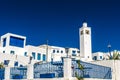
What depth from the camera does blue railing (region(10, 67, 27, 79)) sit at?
3294 cm

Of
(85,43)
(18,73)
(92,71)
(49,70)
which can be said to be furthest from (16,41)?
(92,71)

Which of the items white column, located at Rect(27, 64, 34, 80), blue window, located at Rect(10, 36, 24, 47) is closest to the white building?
blue window, located at Rect(10, 36, 24, 47)

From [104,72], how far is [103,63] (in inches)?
100

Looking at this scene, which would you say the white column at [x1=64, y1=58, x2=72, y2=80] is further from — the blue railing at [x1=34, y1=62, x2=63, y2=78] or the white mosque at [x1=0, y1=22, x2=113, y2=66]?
the white mosque at [x1=0, y1=22, x2=113, y2=66]

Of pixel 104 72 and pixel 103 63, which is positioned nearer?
pixel 104 72

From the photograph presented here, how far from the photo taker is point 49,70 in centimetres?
2956

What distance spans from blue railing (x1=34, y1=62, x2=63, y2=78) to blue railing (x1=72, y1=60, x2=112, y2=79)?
1.72 metres

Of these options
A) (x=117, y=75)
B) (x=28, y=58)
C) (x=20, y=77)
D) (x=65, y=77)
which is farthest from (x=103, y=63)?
(x=28, y=58)

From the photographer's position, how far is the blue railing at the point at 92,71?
28622 mm

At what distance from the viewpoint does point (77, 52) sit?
82250 millimetres

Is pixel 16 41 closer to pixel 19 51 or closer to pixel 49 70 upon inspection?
pixel 19 51

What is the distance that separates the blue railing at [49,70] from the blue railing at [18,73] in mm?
2735

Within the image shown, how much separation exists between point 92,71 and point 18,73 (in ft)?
35.2

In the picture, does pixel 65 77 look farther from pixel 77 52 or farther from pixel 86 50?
pixel 77 52
